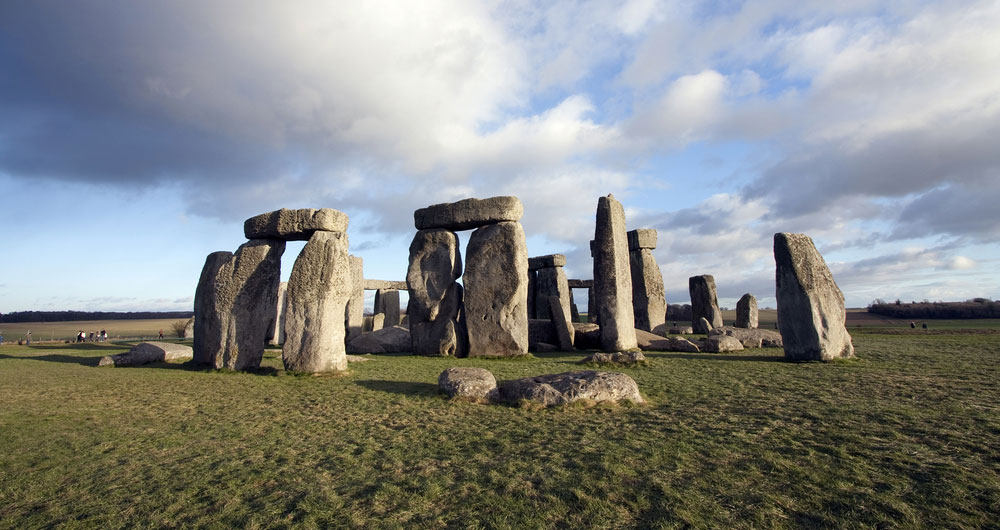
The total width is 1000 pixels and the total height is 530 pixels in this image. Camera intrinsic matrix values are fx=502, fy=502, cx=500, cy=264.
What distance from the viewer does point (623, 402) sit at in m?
5.88

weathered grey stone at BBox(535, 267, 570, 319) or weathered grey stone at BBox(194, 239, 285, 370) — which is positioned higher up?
weathered grey stone at BBox(535, 267, 570, 319)

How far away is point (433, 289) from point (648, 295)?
27.2ft

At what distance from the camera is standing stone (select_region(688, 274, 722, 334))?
20.3 metres

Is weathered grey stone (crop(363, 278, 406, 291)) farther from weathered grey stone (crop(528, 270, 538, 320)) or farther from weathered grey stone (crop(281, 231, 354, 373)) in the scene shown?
weathered grey stone (crop(281, 231, 354, 373))

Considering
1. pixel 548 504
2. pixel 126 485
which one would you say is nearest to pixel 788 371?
pixel 548 504

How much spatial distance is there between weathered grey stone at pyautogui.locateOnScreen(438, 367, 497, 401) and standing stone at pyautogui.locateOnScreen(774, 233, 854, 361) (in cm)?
667

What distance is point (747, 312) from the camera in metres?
18.6

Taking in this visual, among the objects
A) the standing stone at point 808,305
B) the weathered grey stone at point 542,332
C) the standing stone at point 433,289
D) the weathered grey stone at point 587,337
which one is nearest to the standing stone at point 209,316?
the standing stone at point 433,289

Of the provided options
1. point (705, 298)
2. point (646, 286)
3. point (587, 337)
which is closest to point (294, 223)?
point (587, 337)

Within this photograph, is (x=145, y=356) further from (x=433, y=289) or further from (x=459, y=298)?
(x=459, y=298)

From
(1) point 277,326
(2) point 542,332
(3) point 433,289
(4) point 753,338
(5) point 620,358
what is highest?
(3) point 433,289

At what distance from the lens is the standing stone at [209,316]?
32.7ft

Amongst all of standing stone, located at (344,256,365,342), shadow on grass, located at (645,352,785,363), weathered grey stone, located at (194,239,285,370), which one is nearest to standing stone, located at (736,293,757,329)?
shadow on grass, located at (645,352,785,363)

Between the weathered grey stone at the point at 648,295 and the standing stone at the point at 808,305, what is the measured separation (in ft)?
24.4
